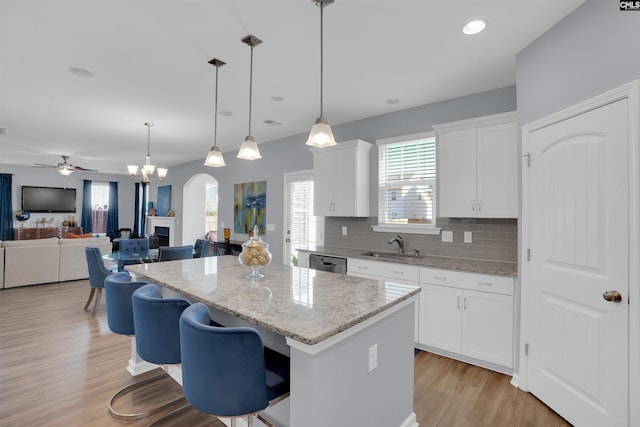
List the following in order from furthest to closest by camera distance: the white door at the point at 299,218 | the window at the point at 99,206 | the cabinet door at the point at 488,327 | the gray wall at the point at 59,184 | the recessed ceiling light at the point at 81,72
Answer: the window at the point at 99,206, the gray wall at the point at 59,184, the white door at the point at 299,218, the recessed ceiling light at the point at 81,72, the cabinet door at the point at 488,327

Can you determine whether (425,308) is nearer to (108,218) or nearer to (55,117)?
(55,117)

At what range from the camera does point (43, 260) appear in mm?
5867

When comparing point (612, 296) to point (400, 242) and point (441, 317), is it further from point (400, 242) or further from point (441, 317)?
point (400, 242)

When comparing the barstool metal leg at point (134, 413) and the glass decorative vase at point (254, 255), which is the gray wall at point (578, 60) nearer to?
the glass decorative vase at point (254, 255)

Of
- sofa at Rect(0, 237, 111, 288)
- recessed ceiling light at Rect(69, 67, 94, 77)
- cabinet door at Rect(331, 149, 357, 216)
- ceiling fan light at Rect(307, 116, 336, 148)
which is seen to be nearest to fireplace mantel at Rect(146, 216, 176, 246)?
sofa at Rect(0, 237, 111, 288)

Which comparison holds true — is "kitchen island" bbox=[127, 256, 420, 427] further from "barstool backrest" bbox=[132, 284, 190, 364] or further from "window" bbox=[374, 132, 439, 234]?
"window" bbox=[374, 132, 439, 234]

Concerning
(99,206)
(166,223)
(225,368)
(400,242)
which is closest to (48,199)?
(99,206)

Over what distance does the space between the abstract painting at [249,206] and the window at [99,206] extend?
7340 mm

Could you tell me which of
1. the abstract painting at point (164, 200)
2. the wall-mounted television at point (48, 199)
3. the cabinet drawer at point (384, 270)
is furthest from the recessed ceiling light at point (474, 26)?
the wall-mounted television at point (48, 199)

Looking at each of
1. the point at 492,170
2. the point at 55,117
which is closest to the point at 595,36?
the point at 492,170

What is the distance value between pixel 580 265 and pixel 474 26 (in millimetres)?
1786

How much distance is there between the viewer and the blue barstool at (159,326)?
5.68 ft

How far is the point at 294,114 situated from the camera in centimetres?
430

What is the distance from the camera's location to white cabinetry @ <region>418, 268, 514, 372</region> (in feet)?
8.95
